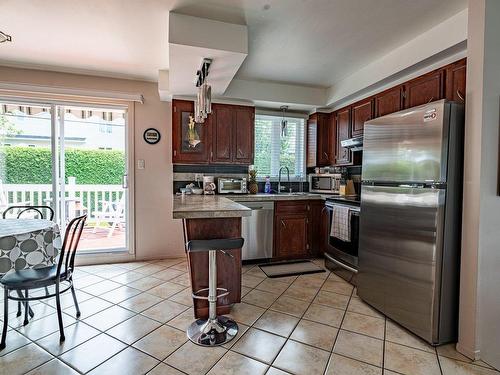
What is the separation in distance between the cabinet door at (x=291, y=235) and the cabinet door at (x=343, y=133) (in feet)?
3.10

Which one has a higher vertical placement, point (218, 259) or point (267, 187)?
point (267, 187)

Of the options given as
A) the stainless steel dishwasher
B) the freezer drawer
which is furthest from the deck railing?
the freezer drawer

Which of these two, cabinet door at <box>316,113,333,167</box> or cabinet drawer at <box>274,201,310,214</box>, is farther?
cabinet door at <box>316,113,333,167</box>

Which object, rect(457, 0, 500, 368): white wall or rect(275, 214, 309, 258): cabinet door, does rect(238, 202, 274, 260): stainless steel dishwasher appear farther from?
rect(457, 0, 500, 368): white wall

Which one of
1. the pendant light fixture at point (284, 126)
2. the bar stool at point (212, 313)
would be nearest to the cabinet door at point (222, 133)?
the pendant light fixture at point (284, 126)

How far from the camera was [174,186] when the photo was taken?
3.96 m

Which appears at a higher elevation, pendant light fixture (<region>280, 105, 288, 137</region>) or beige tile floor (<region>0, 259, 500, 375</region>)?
pendant light fixture (<region>280, 105, 288, 137</region>)

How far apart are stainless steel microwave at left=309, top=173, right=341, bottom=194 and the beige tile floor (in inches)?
62.5

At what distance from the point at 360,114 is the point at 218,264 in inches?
102

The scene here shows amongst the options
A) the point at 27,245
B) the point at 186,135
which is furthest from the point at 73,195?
the point at 27,245

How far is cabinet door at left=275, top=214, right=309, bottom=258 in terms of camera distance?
3.73m

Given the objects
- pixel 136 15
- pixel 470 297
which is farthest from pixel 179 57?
pixel 470 297

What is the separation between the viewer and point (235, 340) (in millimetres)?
1984

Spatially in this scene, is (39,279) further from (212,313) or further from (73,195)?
(73,195)
